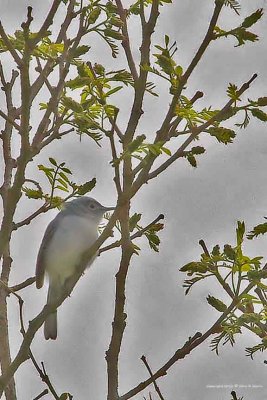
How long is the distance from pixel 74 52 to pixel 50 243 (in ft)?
5.61

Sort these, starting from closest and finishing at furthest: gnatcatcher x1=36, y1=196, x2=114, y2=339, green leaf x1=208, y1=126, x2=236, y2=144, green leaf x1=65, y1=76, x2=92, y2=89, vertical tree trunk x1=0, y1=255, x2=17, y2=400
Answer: green leaf x1=208, y1=126, x2=236, y2=144 < green leaf x1=65, y1=76, x2=92, y2=89 < vertical tree trunk x1=0, y1=255, x2=17, y2=400 < gnatcatcher x1=36, y1=196, x2=114, y2=339

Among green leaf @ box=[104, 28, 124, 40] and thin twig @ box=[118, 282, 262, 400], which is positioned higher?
green leaf @ box=[104, 28, 124, 40]

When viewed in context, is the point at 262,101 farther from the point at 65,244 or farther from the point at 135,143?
the point at 65,244

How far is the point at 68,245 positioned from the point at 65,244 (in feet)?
0.05

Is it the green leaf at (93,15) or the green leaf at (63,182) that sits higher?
the green leaf at (93,15)

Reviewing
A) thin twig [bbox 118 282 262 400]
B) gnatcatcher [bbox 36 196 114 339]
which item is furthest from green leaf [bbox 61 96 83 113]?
gnatcatcher [bbox 36 196 114 339]

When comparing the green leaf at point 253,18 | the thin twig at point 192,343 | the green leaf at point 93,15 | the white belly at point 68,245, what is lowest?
the thin twig at point 192,343

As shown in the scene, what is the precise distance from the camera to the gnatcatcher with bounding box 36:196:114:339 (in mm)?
3488

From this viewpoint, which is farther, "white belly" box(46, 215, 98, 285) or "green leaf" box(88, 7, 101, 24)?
"white belly" box(46, 215, 98, 285)

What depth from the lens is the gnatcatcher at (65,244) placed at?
137 inches

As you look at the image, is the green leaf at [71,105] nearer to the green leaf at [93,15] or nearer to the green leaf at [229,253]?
the green leaf at [93,15]

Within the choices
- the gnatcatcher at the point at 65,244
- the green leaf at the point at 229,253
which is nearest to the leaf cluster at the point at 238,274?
the green leaf at the point at 229,253

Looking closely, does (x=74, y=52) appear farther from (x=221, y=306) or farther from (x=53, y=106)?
(x=221, y=306)

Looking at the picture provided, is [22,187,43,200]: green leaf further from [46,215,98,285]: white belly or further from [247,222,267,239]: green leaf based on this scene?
[46,215,98,285]: white belly
